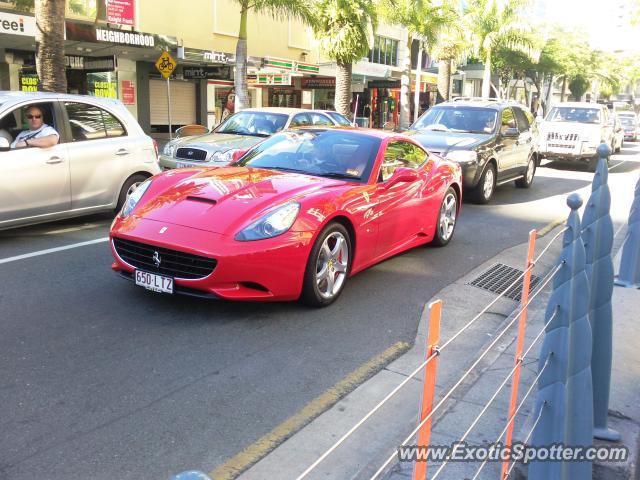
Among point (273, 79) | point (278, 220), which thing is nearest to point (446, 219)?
point (278, 220)

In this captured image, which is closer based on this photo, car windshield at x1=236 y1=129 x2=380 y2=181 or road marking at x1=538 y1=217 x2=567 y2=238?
car windshield at x1=236 y1=129 x2=380 y2=181

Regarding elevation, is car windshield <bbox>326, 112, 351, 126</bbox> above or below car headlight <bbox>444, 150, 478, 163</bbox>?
above

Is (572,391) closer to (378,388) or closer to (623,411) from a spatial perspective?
(623,411)

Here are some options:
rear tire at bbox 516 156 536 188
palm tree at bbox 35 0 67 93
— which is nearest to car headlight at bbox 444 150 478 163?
rear tire at bbox 516 156 536 188

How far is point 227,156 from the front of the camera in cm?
1088

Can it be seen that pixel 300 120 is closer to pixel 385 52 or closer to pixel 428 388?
pixel 428 388

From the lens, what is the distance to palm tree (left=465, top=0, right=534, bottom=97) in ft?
109

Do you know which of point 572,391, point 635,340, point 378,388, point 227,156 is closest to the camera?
point 572,391

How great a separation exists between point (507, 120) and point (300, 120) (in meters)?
4.06

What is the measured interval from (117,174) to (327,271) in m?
4.05

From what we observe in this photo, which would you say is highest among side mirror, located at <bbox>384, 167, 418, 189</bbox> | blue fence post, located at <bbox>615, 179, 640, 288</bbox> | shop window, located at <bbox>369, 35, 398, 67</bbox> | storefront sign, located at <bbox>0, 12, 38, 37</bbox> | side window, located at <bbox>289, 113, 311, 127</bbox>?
shop window, located at <bbox>369, 35, 398, 67</bbox>

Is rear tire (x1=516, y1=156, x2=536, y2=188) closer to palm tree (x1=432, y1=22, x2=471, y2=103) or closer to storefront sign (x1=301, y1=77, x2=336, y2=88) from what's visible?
palm tree (x1=432, y1=22, x2=471, y2=103)

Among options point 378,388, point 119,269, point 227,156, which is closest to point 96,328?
point 119,269

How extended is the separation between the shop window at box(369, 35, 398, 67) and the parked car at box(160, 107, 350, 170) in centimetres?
2929
